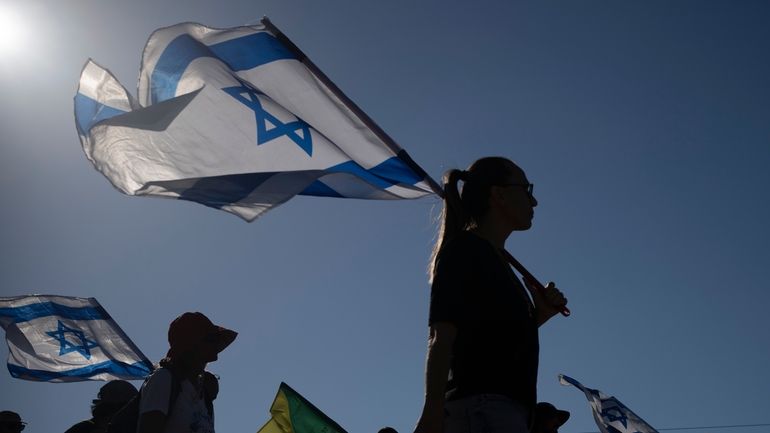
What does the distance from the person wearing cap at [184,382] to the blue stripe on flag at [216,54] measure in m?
1.58

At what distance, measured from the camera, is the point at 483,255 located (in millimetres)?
2975

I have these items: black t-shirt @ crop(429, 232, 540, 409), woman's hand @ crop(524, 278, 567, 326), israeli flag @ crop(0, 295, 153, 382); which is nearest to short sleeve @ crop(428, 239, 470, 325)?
black t-shirt @ crop(429, 232, 540, 409)

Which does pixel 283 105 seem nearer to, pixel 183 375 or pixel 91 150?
pixel 91 150

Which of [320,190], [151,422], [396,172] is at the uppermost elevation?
[396,172]

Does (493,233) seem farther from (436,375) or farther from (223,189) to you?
(223,189)

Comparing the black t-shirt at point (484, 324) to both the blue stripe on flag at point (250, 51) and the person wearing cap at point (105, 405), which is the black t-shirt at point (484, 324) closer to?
the blue stripe on flag at point (250, 51)

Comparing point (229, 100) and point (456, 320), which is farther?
point (229, 100)

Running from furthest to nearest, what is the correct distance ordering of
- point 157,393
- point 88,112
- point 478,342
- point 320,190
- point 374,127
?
1. point 88,112
2. point 320,190
3. point 374,127
4. point 157,393
5. point 478,342

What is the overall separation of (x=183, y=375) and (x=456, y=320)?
2060mm

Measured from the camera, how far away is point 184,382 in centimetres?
430

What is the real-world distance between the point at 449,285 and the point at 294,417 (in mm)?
4772

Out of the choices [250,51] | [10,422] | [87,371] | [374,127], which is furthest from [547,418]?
[87,371]

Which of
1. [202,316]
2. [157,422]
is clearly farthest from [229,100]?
[157,422]

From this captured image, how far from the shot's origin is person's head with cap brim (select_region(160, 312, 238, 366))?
4.40 m
